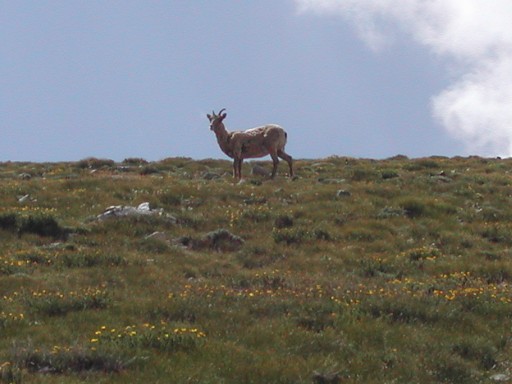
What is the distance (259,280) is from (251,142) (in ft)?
42.8

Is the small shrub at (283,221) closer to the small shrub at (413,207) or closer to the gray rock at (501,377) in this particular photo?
the small shrub at (413,207)

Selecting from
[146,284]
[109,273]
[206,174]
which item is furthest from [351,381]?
[206,174]

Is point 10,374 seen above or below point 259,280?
below

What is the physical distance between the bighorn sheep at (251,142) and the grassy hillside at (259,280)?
4.60 ft

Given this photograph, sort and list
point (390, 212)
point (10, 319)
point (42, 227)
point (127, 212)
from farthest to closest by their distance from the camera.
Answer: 1. point (390, 212)
2. point (127, 212)
3. point (42, 227)
4. point (10, 319)

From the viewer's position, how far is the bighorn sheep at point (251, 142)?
26.3 meters

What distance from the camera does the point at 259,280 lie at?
13.8 metres

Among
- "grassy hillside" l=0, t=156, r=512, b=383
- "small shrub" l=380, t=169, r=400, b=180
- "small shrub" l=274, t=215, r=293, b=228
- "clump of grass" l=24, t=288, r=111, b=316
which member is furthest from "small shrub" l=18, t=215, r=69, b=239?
"small shrub" l=380, t=169, r=400, b=180

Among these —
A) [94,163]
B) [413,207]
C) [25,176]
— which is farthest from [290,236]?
[94,163]

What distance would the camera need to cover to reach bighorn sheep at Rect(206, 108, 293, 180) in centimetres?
2633

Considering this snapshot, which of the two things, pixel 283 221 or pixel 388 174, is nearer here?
pixel 283 221

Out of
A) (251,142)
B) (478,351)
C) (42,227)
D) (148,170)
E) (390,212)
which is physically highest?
(251,142)

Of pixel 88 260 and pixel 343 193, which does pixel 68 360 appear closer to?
pixel 88 260

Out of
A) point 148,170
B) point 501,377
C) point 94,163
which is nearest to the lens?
point 501,377
